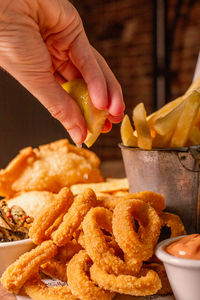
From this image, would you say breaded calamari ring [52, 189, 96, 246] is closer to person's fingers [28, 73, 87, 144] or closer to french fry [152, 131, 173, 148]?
person's fingers [28, 73, 87, 144]

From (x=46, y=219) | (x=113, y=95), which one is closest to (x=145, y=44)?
(x=113, y=95)

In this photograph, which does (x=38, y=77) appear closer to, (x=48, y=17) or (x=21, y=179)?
(x=48, y=17)

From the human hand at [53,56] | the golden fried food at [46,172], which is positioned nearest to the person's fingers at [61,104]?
the human hand at [53,56]

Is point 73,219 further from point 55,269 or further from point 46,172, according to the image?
point 46,172

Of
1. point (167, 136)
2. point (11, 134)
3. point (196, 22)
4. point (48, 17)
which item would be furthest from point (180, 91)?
point (48, 17)

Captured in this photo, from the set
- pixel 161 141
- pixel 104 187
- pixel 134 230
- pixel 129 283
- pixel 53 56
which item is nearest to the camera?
pixel 129 283
